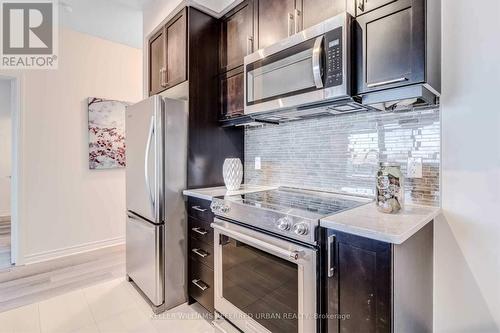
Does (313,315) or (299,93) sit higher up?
(299,93)

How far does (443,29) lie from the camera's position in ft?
4.71

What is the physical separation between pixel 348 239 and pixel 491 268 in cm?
77

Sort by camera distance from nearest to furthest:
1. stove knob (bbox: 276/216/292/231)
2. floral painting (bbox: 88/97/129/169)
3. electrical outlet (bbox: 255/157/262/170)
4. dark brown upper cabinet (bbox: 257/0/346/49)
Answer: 1. stove knob (bbox: 276/216/292/231)
2. dark brown upper cabinet (bbox: 257/0/346/49)
3. electrical outlet (bbox: 255/157/262/170)
4. floral painting (bbox: 88/97/129/169)

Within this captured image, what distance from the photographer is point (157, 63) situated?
2775mm

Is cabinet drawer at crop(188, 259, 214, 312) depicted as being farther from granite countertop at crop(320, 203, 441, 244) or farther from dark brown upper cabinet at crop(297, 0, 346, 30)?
dark brown upper cabinet at crop(297, 0, 346, 30)

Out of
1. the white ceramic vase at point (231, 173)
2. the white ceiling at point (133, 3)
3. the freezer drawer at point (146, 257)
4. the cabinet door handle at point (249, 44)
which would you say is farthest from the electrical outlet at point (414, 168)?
the white ceiling at point (133, 3)

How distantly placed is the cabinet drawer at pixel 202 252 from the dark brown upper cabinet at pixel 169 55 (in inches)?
53.7

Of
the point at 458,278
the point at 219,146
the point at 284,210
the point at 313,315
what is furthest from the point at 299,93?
the point at 458,278

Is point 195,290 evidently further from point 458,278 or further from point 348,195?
point 458,278

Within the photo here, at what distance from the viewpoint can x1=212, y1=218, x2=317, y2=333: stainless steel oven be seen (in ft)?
4.25

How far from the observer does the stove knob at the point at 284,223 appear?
135cm

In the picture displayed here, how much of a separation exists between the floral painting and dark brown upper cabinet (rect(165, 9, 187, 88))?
1.51 meters

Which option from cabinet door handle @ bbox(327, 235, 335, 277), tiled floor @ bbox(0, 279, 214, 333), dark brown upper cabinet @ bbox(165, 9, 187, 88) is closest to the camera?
cabinet door handle @ bbox(327, 235, 335, 277)

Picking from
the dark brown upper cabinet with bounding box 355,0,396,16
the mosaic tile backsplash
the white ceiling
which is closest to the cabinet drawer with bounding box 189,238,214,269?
the mosaic tile backsplash
